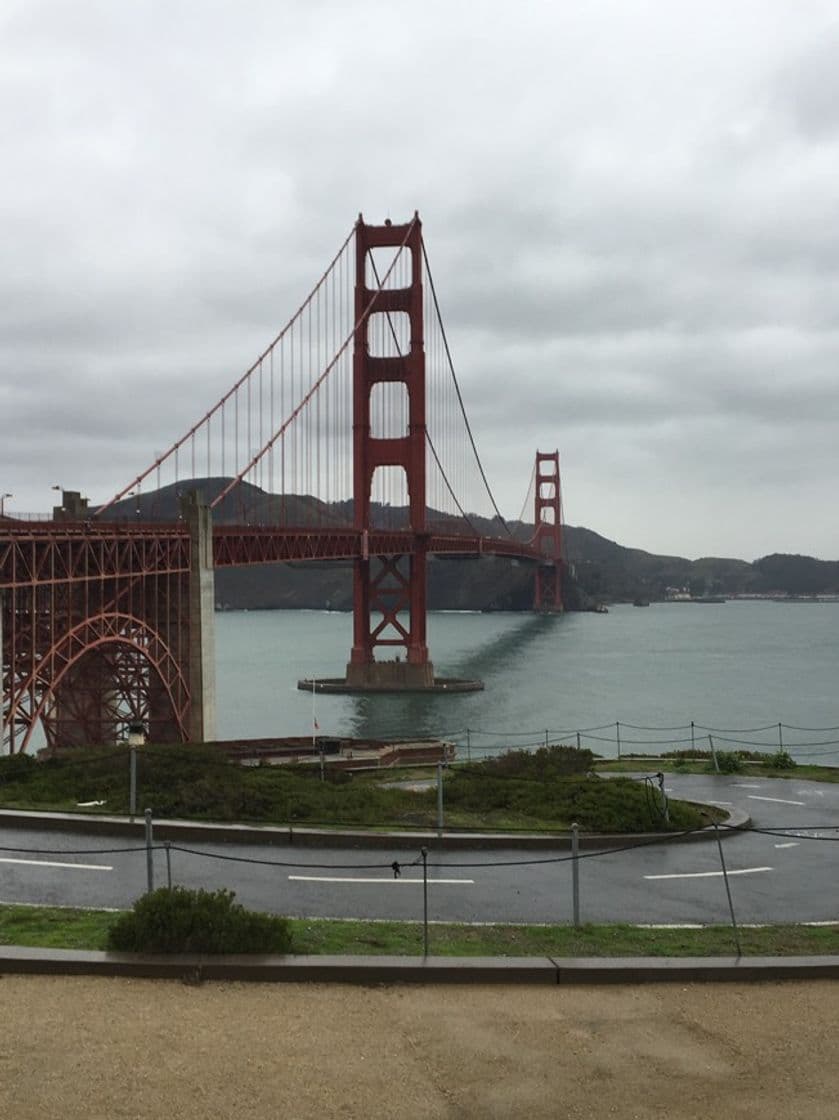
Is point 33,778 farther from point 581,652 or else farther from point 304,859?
point 581,652

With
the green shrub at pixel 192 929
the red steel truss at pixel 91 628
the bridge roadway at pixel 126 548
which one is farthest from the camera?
the red steel truss at pixel 91 628

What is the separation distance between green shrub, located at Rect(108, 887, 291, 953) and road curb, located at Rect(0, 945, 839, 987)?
0.35 feet

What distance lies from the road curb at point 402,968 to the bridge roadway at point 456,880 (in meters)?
1.94

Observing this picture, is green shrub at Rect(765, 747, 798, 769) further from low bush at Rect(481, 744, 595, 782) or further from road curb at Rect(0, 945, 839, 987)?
road curb at Rect(0, 945, 839, 987)

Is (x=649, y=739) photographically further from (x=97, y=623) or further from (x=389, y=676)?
(x=389, y=676)

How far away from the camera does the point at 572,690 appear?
70.6 meters

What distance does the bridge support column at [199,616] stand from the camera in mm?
39906

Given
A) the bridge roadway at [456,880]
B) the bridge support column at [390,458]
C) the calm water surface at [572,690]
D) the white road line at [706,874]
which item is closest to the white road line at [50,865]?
the bridge roadway at [456,880]

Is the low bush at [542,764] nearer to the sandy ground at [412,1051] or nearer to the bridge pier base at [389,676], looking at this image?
the sandy ground at [412,1051]

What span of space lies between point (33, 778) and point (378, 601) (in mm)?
66514

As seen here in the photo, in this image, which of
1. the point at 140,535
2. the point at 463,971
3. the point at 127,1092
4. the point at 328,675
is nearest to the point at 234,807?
the point at 463,971

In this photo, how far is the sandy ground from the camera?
6250mm

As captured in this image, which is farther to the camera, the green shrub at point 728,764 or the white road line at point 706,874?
the green shrub at point 728,764

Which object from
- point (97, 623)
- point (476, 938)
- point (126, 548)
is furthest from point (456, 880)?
point (126, 548)
